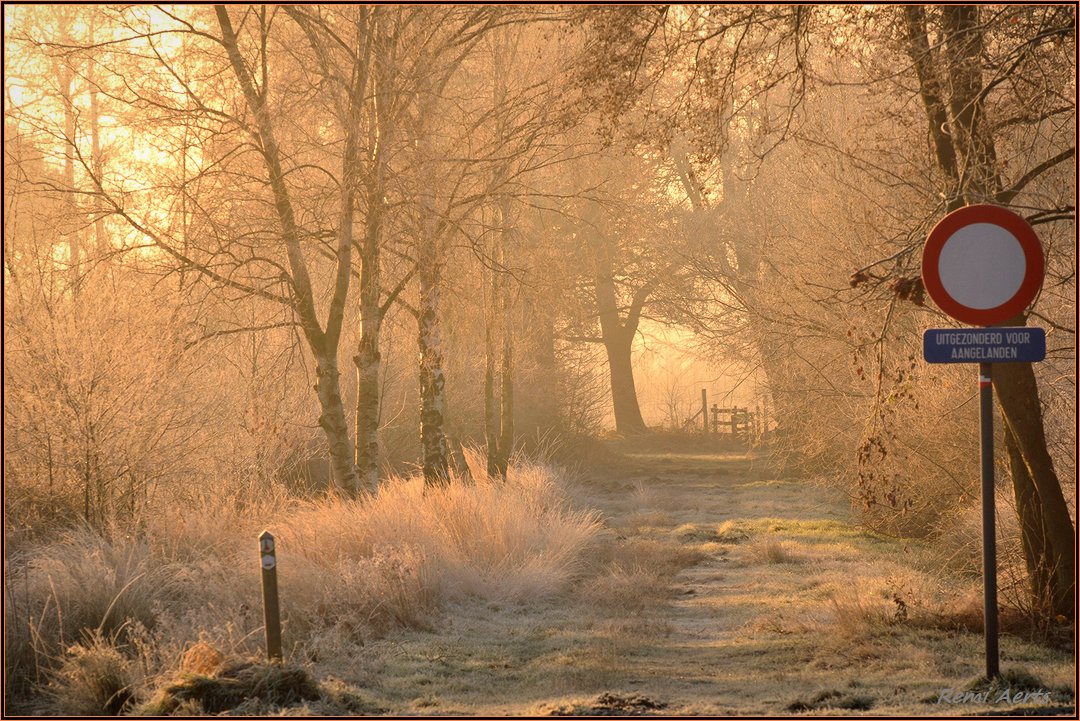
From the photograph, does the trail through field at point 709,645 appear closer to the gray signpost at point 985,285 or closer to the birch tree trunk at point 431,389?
the gray signpost at point 985,285

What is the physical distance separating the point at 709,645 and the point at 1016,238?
4.68 m

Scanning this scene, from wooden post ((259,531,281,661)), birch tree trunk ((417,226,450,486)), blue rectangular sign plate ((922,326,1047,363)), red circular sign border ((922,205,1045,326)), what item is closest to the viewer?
red circular sign border ((922,205,1045,326))

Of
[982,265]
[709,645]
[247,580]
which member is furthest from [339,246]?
[982,265]

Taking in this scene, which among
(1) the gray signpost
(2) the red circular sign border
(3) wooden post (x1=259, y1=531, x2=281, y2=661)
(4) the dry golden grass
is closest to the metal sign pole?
(1) the gray signpost

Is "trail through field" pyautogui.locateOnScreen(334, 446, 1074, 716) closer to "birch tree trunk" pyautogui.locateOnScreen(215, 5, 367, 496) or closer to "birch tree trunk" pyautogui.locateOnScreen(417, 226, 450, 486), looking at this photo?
"birch tree trunk" pyautogui.locateOnScreen(417, 226, 450, 486)

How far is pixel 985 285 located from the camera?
23.4ft

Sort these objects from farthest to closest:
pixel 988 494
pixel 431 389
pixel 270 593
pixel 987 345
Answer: pixel 431 389 < pixel 270 593 < pixel 988 494 < pixel 987 345

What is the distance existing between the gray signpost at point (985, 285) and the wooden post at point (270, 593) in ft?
14.0

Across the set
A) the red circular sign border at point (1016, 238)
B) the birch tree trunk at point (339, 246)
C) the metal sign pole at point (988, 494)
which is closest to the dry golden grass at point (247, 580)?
the birch tree trunk at point (339, 246)

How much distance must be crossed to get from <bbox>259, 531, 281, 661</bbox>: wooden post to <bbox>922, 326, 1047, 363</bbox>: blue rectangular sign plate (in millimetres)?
4281

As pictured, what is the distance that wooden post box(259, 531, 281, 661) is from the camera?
25.5 feet

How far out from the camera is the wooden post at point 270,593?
7.76 metres

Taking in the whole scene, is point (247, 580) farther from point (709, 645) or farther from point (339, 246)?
point (339, 246)

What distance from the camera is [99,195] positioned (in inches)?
556
